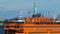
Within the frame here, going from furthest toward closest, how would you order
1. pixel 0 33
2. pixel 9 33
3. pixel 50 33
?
1. pixel 0 33
2. pixel 9 33
3. pixel 50 33

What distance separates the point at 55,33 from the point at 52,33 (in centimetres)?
44

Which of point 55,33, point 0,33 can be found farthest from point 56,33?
point 0,33

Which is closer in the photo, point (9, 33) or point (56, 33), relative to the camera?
point (56, 33)

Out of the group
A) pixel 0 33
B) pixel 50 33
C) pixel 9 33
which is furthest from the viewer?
pixel 0 33

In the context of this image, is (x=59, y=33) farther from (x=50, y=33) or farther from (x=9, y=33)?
(x=9, y=33)

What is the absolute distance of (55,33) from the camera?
1392 centimetres

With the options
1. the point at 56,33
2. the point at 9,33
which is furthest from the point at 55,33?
the point at 9,33

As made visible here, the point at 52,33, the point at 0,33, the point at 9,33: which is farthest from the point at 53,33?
the point at 0,33

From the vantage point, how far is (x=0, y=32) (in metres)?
40.4

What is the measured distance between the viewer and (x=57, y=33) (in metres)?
14.0

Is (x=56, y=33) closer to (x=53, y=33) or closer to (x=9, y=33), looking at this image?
(x=53, y=33)

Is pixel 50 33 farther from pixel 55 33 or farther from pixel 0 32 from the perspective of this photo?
pixel 0 32

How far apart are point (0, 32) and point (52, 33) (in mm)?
27848

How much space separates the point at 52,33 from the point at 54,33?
44cm
